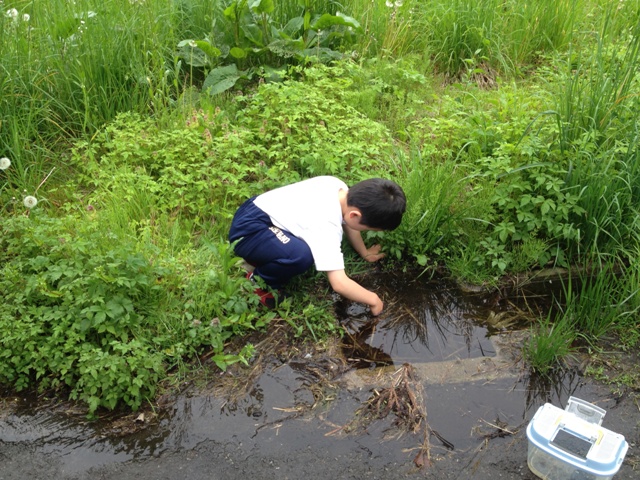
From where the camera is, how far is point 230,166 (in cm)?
405

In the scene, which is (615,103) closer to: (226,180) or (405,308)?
(405,308)

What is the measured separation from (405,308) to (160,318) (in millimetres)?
1412

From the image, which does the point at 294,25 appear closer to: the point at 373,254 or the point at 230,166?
the point at 230,166

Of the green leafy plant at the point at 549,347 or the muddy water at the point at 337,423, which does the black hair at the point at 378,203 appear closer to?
the muddy water at the point at 337,423

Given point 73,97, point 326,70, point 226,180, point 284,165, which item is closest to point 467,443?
point 284,165

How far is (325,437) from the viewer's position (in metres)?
2.77

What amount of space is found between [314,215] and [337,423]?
1.12 metres

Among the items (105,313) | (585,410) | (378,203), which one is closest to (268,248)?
(378,203)

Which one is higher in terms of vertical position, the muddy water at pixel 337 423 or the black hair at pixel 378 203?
the black hair at pixel 378 203

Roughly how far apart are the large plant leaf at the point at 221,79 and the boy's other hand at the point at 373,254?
2005 mm

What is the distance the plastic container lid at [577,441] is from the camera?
2408mm

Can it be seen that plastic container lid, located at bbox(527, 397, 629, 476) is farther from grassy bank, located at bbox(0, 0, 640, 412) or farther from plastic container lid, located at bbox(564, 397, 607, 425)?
grassy bank, located at bbox(0, 0, 640, 412)

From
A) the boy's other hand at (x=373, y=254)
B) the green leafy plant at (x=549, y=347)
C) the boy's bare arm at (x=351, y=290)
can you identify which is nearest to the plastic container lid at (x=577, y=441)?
the green leafy plant at (x=549, y=347)

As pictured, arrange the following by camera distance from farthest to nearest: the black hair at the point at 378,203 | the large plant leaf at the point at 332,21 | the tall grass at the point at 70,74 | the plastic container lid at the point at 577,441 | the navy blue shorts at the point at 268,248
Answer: the large plant leaf at the point at 332,21
the tall grass at the point at 70,74
the navy blue shorts at the point at 268,248
the black hair at the point at 378,203
the plastic container lid at the point at 577,441
